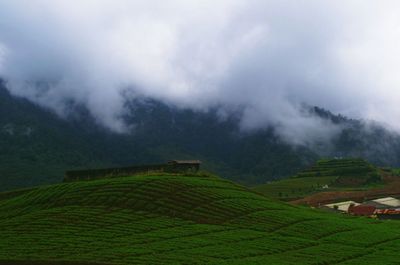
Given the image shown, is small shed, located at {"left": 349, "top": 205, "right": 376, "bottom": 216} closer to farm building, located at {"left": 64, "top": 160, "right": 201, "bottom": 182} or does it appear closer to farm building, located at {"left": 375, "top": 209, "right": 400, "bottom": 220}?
farm building, located at {"left": 375, "top": 209, "right": 400, "bottom": 220}

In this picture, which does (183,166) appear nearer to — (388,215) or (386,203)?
(388,215)

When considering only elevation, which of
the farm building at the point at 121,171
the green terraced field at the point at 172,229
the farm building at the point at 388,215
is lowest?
the farm building at the point at 388,215

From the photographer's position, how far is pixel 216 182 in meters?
86.0

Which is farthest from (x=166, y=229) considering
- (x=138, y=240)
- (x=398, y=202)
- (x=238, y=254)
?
(x=398, y=202)

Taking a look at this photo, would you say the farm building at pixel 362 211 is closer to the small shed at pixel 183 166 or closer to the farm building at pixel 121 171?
the small shed at pixel 183 166

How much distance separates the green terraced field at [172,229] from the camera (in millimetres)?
48344

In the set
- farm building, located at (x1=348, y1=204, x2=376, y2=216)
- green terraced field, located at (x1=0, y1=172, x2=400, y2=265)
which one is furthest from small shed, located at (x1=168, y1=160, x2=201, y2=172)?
farm building, located at (x1=348, y1=204, x2=376, y2=216)

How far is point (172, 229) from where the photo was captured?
60188 mm

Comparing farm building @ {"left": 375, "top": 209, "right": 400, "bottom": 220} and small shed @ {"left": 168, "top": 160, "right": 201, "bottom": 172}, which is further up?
small shed @ {"left": 168, "top": 160, "right": 201, "bottom": 172}

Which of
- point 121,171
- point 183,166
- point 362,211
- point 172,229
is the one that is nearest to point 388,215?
point 362,211

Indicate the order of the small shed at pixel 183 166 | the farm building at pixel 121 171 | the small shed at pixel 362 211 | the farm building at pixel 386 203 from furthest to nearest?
the farm building at pixel 386 203 < the small shed at pixel 362 211 < the small shed at pixel 183 166 < the farm building at pixel 121 171

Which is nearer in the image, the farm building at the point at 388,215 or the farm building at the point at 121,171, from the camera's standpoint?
the farm building at the point at 121,171

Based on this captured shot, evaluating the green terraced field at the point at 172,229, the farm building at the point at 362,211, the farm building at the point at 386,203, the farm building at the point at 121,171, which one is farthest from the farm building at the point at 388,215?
the farm building at the point at 121,171

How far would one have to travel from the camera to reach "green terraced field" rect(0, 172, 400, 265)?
48344 millimetres
